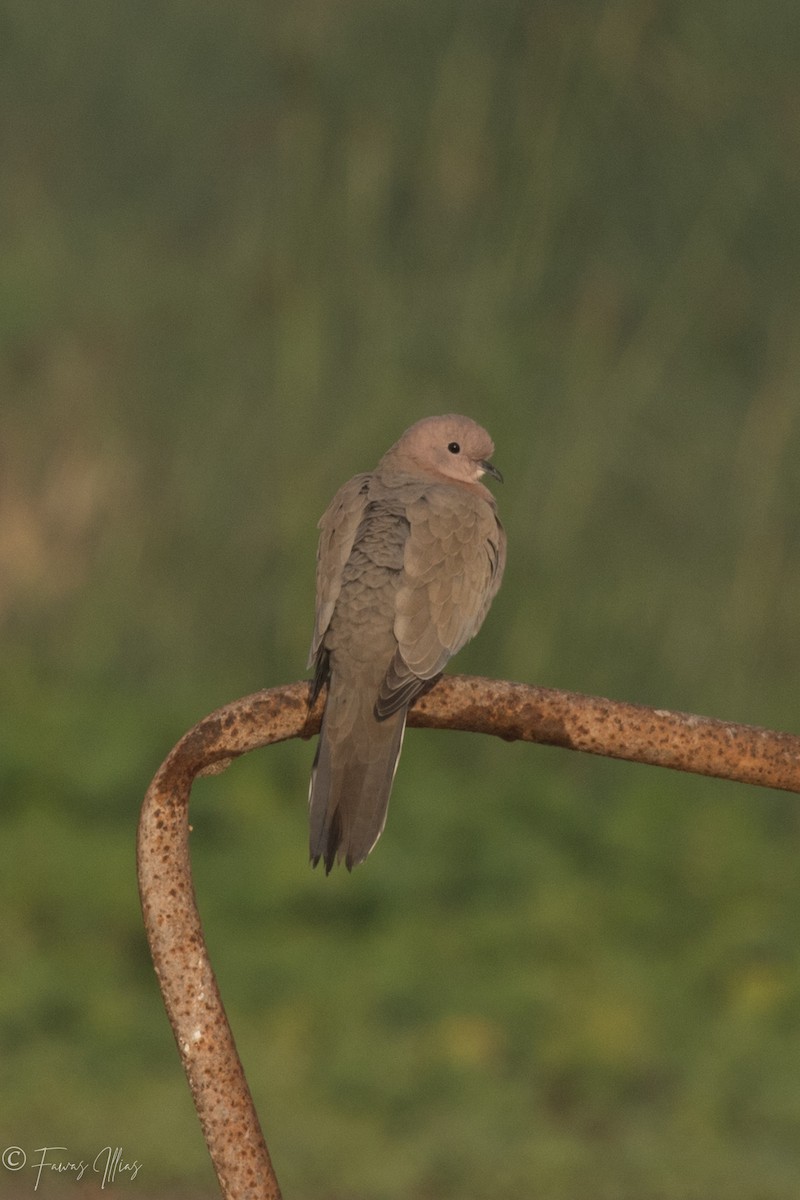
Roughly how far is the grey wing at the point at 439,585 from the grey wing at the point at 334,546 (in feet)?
0.40

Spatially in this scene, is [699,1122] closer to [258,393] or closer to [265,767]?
[265,767]

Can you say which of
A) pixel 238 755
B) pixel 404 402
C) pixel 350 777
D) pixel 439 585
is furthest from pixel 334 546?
pixel 404 402

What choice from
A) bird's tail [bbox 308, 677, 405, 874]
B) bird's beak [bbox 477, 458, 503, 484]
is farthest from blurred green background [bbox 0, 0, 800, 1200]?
bird's tail [bbox 308, 677, 405, 874]

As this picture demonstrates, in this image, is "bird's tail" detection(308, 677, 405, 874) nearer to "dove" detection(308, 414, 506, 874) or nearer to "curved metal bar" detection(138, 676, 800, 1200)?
"dove" detection(308, 414, 506, 874)

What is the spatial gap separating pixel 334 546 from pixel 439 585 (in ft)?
0.83

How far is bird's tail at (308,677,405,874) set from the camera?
9.61 feet

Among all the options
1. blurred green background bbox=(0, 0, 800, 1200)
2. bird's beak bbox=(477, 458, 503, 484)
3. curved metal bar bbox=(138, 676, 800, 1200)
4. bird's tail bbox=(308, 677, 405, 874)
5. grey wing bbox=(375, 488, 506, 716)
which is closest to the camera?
Result: curved metal bar bbox=(138, 676, 800, 1200)

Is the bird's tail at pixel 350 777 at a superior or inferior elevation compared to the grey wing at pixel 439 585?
inferior

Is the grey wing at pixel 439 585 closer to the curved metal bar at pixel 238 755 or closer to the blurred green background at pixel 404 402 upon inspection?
the curved metal bar at pixel 238 755

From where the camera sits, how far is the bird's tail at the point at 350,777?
9.61 feet

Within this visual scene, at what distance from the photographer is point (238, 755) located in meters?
2.00

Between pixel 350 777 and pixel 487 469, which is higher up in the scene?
pixel 487 469


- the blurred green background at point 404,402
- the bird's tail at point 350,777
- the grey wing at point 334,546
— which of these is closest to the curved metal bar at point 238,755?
the bird's tail at point 350,777

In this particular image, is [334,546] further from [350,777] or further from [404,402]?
[404,402]
